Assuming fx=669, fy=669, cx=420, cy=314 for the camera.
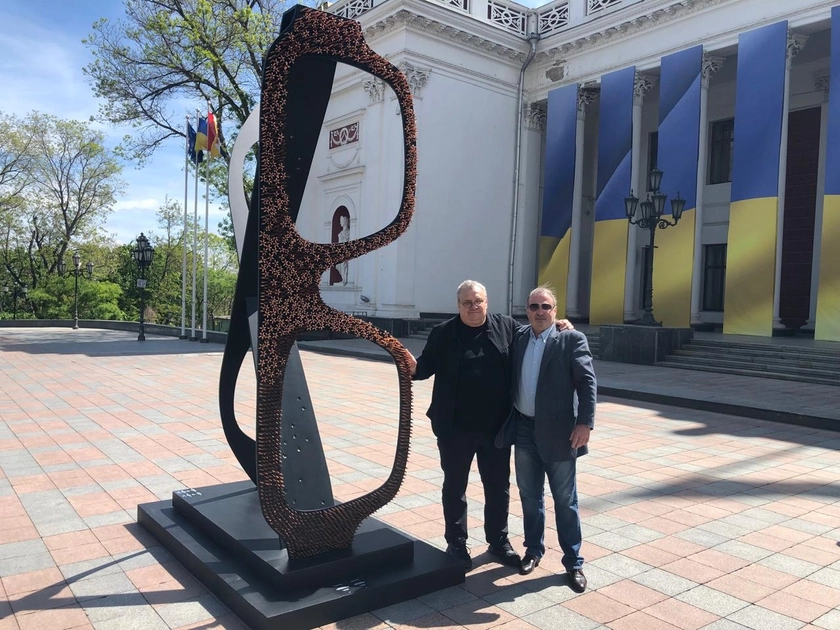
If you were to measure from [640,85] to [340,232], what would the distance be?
11864 millimetres

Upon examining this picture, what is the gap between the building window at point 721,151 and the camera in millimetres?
23406

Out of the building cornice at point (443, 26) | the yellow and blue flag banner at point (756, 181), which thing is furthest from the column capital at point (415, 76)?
the yellow and blue flag banner at point (756, 181)

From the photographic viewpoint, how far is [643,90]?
22516 mm

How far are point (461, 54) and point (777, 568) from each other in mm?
22336

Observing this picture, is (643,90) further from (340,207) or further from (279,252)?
(279,252)

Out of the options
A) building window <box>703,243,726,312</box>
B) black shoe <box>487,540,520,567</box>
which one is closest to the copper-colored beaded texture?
black shoe <box>487,540,520,567</box>

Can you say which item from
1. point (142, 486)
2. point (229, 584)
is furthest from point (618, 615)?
→ point (142, 486)

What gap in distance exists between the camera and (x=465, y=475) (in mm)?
3893

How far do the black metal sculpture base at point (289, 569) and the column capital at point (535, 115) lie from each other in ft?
77.8

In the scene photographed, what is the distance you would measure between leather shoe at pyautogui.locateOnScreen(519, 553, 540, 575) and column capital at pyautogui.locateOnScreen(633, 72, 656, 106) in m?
21.1

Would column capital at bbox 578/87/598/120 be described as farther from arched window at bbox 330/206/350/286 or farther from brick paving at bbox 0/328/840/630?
brick paving at bbox 0/328/840/630

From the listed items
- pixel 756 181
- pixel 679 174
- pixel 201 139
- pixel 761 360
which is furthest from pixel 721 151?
pixel 201 139

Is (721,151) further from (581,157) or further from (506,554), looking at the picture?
(506,554)

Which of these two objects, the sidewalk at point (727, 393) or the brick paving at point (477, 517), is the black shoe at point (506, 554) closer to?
the brick paving at point (477, 517)
